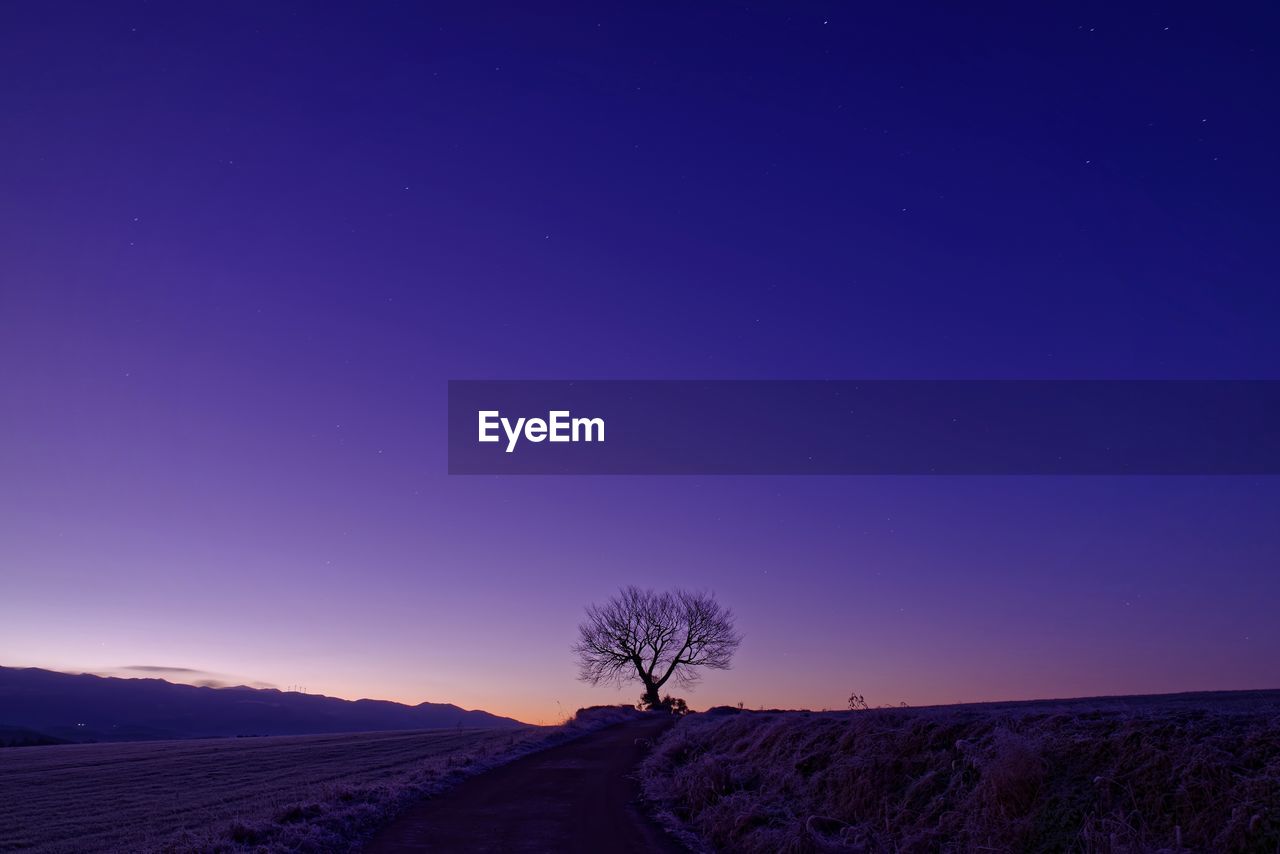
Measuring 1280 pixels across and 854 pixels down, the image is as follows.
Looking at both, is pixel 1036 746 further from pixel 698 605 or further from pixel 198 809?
pixel 698 605

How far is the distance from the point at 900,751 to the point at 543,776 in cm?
1224

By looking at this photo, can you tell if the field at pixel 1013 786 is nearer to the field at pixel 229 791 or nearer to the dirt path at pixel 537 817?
the dirt path at pixel 537 817

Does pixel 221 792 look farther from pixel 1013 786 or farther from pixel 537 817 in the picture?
pixel 1013 786

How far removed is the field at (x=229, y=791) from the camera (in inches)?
586

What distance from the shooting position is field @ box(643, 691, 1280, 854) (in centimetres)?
879

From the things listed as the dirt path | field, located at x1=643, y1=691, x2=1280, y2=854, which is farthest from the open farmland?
field, located at x1=643, y1=691, x2=1280, y2=854

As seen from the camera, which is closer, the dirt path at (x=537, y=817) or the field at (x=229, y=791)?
the dirt path at (x=537, y=817)

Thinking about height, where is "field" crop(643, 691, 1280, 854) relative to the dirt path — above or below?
above

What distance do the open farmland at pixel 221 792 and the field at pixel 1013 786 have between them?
6987 mm

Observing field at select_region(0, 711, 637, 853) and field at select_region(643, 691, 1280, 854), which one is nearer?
field at select_region(643, 691, 1280, 854)

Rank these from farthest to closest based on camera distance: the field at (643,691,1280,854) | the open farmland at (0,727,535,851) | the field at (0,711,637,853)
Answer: the open farmland at (0,727,535,851)
the field at (0,711,637,853)
the field at (643,691,1280,854)

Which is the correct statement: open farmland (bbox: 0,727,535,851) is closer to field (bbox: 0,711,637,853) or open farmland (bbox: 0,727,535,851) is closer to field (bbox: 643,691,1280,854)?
field (bbox: 0,711,637,853)

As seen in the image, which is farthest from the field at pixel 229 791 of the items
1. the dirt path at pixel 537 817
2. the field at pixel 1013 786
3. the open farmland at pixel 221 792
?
the field at pixel 1013 786

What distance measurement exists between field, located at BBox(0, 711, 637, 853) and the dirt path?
93 cm
